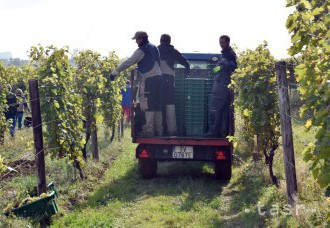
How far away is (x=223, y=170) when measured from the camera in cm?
786

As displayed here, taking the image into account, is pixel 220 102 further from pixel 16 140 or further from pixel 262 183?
pixel 16 140

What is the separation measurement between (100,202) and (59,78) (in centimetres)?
222

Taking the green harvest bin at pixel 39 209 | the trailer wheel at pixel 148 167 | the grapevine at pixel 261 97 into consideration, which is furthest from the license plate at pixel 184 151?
the green harvest bin at pixel 39 209

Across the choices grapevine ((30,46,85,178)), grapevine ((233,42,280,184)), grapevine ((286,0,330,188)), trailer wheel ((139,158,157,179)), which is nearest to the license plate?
trailer wheel ((139,158,157,179))

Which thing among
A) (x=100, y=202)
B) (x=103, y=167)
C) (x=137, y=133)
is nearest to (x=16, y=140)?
(x=103, y=167)

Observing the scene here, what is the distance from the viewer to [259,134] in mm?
7078

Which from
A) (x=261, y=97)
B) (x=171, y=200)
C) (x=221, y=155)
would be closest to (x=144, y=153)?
(x=171, y=200)

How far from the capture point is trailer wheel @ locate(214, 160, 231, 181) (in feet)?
25.7

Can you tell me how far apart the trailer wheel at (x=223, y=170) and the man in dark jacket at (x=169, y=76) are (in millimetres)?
1124

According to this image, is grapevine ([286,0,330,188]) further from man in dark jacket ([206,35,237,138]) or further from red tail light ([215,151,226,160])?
man in dark jacket ([206,35,237,138])

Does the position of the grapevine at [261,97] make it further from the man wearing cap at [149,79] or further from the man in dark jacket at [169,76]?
the man wearing cap at [149,79]

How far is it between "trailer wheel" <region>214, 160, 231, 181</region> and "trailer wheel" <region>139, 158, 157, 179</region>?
1.21 metres

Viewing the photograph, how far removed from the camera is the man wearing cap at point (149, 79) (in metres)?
7.88

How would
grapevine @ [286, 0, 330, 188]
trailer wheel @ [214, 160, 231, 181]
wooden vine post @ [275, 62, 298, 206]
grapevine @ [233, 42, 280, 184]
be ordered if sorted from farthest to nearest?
trailer wheel @ [214, 160, 231, 181]
grapevine @ [233, 42, 280, 184]
wooden vine post @ [275, 62, 298, 206]
grapevine @ [286, 0, 330, 188]
